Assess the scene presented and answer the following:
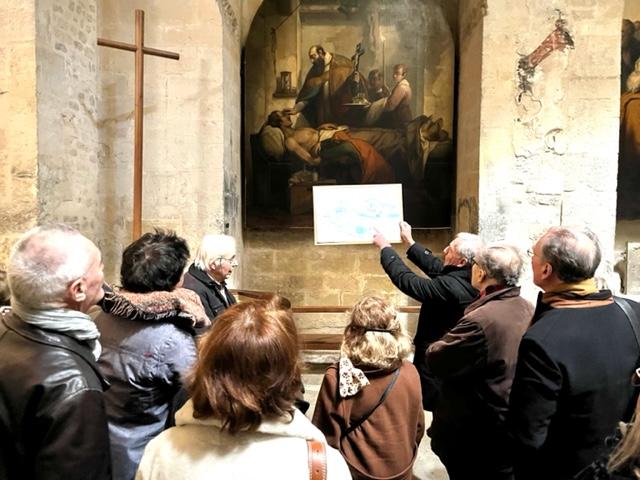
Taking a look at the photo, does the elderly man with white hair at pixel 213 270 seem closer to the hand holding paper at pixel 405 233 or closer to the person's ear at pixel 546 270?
the hand holding paper at pixel 405 233

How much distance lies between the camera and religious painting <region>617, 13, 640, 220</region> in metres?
5.82

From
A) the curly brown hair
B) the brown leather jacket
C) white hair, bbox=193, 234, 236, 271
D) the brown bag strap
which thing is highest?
white hair, bbox=193, 234, 236, 271

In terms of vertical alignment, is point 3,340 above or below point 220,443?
above

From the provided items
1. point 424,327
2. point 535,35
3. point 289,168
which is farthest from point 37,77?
point 535,35

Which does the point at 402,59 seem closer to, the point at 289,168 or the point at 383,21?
the point at 383,21

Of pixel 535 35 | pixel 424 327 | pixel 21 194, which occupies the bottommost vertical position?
pixel 424 327

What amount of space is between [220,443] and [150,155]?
4625 mm

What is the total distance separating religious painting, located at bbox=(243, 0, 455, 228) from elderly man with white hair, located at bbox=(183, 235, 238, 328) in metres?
3.39

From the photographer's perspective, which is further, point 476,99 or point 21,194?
point 476,99

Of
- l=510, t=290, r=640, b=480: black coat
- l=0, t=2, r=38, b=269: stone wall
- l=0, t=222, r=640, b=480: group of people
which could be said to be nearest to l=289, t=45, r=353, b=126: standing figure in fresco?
l=0, t=2, r=38, b=269: stone wall

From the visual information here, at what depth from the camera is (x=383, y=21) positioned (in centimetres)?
638

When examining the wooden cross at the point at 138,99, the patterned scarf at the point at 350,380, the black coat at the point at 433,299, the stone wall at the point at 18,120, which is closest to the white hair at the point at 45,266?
the patterned scarf at the point at 350,380

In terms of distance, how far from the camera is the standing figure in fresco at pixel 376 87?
6.36 m

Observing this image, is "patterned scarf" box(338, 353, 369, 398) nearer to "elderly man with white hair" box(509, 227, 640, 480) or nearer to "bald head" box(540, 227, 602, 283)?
"elderly man with white hair" box(509, 227, 640, 480)
